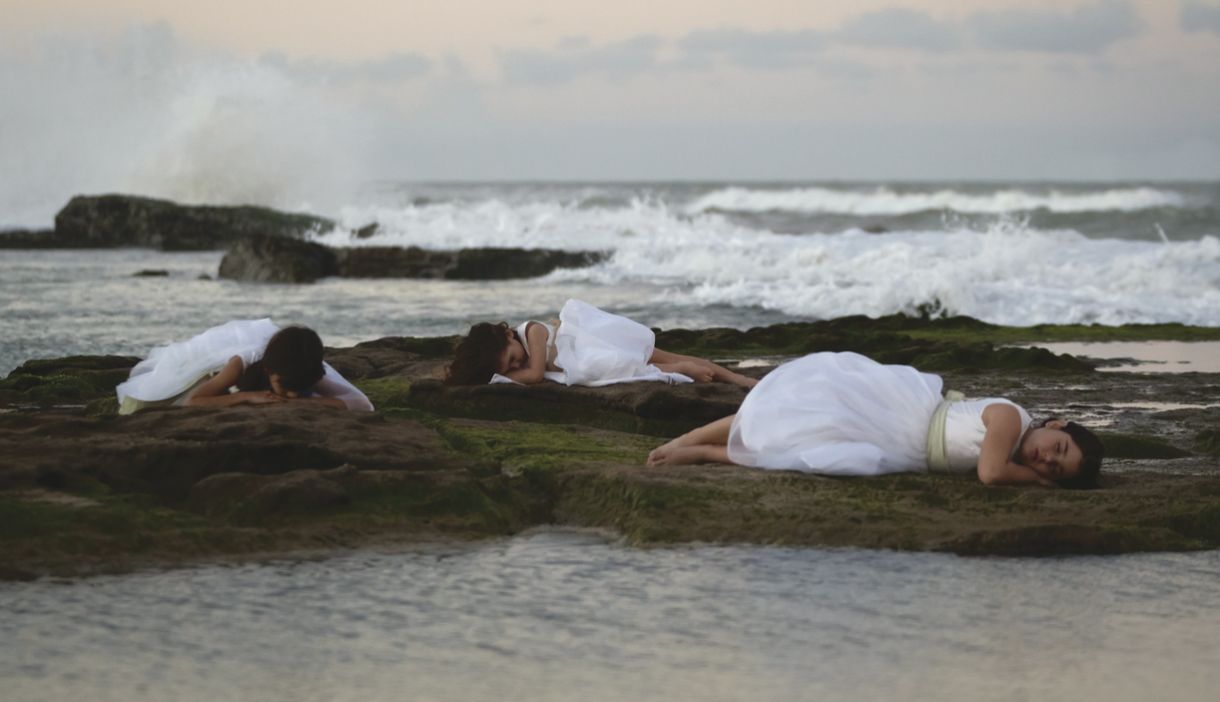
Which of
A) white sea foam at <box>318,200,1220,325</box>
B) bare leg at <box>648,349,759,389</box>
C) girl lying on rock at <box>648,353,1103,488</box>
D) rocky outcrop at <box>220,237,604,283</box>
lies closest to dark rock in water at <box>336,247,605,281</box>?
rocky outcrop at <box>220,237,604,283</box>

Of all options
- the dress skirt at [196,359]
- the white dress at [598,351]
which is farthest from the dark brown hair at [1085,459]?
the dress skirt at [196,359]

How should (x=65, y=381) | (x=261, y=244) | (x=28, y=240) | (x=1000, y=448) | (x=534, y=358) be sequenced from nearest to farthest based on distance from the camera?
(x=1000, y=448) < (x=534, y=358) < (x=65, y=381) < (x=261, y=244) < (x=28, y=240)

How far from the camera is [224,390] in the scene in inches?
298

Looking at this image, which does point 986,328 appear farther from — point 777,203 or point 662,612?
point 777,203

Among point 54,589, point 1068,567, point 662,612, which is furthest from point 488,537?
point 1068,567

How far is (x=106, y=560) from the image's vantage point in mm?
5062

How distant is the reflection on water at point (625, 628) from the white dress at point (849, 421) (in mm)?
1006

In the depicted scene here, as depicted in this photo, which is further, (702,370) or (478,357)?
(702,370)

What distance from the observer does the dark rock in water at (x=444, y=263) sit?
27.1 metres

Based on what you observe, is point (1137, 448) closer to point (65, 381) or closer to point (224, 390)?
point (224, 390)

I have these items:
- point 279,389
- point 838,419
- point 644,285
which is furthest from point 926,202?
point 838,419

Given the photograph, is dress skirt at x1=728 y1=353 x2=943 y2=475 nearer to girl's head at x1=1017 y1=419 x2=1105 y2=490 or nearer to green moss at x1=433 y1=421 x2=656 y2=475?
girl's head at x1=1017 y1=419 x2=1105 y2=490

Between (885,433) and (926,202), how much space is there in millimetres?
62713

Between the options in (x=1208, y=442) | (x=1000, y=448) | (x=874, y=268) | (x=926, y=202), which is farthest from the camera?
(x=926, y=202)
